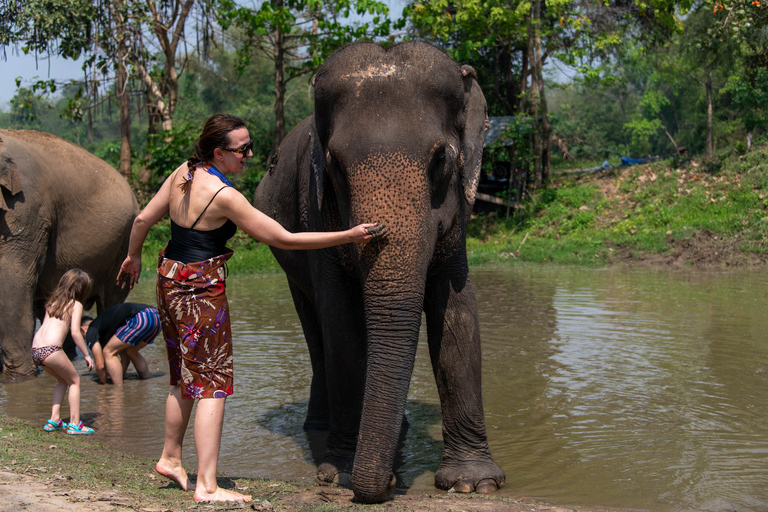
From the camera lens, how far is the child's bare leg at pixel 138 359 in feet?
25.1

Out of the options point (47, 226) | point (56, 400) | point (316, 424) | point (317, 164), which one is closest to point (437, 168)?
point (317, 164)

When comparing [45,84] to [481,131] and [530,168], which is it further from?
[481,131]

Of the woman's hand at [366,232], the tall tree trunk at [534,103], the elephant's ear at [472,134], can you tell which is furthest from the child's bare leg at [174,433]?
the tall tree trunk at [534,103]

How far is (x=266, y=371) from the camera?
7680 millimetres

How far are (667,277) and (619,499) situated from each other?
1109 centimetres

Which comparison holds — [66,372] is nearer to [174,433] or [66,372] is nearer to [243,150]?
[174,433]

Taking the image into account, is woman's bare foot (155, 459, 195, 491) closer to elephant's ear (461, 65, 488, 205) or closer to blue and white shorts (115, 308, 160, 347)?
elephant's ear (461, 65, 488, 205)

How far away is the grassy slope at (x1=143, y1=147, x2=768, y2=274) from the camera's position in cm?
1708

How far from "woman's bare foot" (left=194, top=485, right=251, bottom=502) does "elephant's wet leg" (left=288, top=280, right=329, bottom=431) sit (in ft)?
6.70

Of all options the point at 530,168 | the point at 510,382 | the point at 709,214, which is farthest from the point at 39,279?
the point at 530,168

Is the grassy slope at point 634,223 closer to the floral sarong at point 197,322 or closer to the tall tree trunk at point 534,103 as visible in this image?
the tall tree trunk at point 534,103

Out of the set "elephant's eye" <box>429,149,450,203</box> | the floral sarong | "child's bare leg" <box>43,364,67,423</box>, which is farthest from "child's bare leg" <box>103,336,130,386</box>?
"elephant's eye" <box>429,149,450,203</box>

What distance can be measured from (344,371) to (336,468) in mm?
596

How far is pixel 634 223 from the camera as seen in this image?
20344 mm
